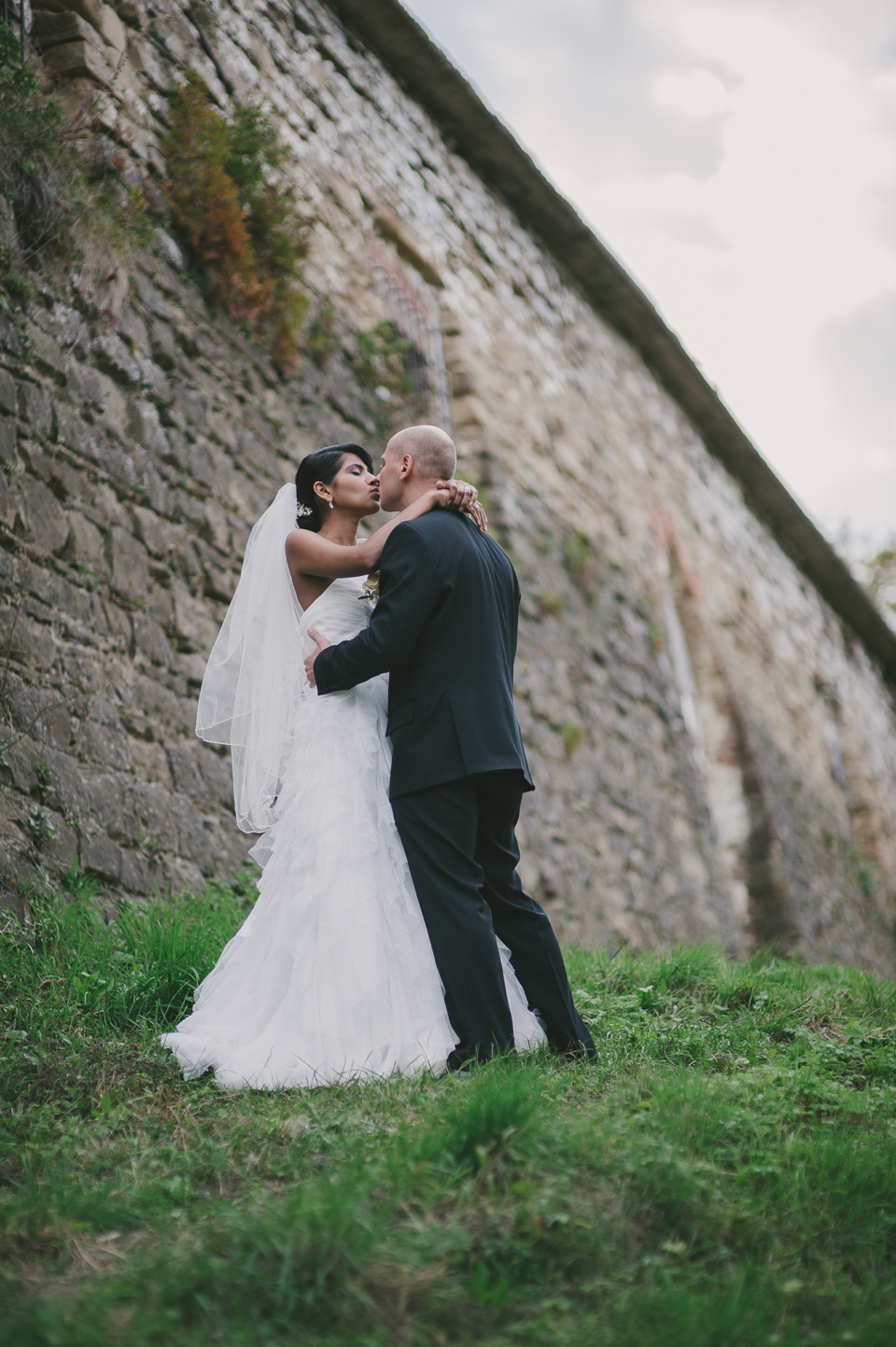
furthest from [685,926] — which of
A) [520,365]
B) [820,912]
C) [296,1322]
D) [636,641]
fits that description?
[296,1322]

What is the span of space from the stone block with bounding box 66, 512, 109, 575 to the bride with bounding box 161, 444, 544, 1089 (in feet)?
2.94

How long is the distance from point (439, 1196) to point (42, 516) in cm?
280

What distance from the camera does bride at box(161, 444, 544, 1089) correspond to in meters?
2.69

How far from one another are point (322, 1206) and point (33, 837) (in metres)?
2.06

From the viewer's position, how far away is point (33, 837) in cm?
346

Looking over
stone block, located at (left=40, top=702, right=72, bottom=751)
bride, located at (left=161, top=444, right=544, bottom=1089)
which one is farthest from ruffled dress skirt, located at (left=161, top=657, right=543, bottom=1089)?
stone block, located at (left=40, top=702, right=72, bottom=751)

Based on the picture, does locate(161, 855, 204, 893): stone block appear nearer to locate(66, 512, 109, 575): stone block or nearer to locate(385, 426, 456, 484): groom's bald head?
locate(66, 512, 109, 575): stone block

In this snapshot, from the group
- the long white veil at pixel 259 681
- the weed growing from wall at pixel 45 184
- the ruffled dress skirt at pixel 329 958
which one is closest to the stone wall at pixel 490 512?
the weed growing from wall at pixel 45 184

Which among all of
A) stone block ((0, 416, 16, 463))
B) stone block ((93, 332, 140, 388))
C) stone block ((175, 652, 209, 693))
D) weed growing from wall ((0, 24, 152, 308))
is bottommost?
stone block ((175, 652, 209, 693))

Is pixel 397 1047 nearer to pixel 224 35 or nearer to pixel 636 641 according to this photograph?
pixel 224 35

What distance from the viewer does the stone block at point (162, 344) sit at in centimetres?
457

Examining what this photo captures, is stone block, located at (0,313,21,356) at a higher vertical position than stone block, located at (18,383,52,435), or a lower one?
higher

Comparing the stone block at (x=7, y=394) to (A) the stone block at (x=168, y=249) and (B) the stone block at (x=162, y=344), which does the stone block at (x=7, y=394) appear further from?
(A) the stone block at (x=168, y=249)

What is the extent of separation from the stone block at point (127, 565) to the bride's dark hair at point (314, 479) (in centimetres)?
101
